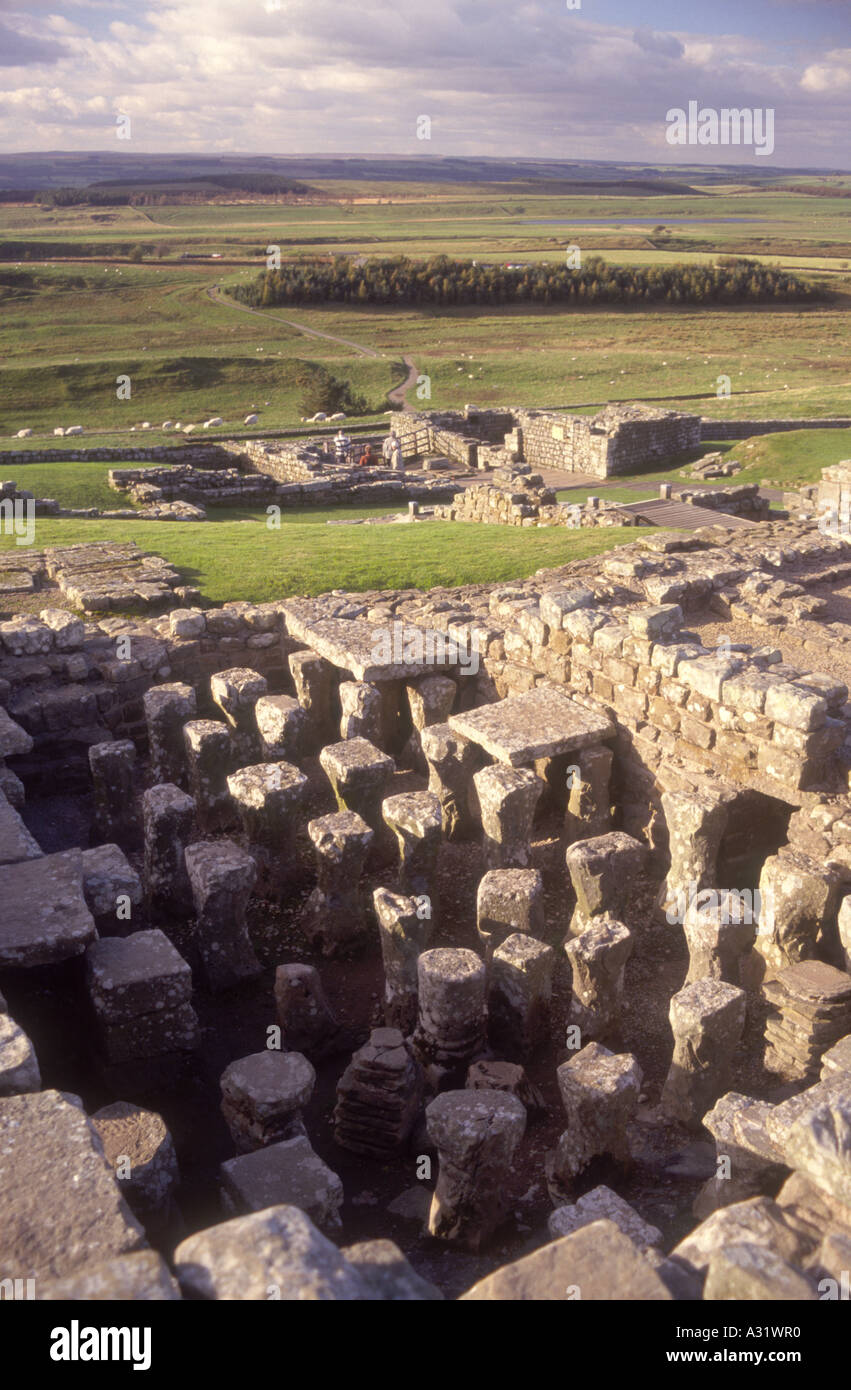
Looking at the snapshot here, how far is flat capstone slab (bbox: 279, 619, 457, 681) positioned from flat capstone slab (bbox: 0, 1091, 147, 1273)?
6945 mm

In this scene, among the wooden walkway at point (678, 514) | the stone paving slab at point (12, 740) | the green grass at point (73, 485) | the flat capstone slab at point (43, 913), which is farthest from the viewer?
the green grass at point (73, 485)

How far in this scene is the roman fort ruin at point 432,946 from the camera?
14.3 feet

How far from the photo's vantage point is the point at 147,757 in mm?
12461

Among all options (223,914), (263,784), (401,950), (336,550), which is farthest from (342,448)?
(401,950)

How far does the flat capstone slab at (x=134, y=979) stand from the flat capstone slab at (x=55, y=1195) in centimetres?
196

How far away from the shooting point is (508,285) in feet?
243

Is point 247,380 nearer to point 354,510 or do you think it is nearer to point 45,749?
point 354,510

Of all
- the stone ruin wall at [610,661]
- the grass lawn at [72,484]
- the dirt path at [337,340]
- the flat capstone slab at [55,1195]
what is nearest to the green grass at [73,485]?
the grass lawn at [72,484]

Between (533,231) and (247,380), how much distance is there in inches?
4532

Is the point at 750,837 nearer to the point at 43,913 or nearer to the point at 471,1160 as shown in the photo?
the point at 471,1160

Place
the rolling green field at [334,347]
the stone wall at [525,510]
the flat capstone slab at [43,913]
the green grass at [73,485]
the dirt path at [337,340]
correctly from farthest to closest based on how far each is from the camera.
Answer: the dirt path at [337,340], the rolling green field at [334,347], the green grass at [73,485], the stone wall at [525,510], the flat capstone slab at [43,913]

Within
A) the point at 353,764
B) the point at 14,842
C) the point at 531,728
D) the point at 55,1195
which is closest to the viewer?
the point at 55,1195

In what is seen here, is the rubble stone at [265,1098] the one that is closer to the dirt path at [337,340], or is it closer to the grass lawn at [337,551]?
the grass lawn at [337,551]

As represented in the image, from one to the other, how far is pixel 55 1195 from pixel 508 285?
76761 millimetres
